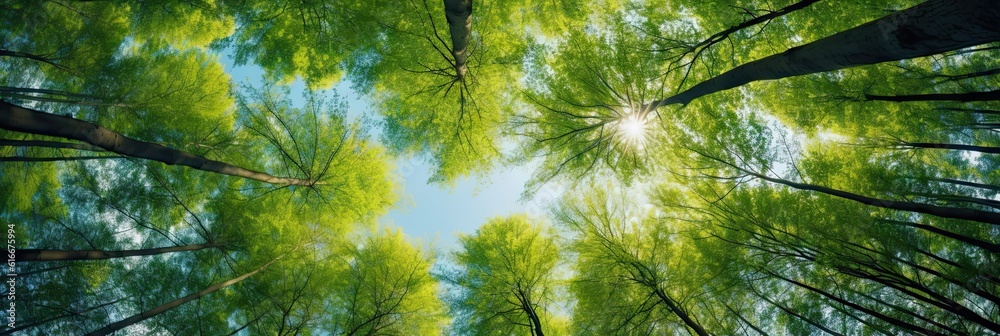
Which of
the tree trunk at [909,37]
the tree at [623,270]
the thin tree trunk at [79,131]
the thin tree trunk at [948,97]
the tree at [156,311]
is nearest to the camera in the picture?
the tree trunk at [909,37]

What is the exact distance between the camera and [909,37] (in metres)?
2.19

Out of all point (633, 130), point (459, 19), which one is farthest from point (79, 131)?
point (633, 130)

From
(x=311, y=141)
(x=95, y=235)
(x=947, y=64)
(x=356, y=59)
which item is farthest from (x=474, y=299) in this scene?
(x=947, y=64)

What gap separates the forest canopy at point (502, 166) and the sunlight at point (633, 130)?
0.20 ft

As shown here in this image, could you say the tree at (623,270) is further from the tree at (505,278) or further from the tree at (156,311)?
the tree at (156,311)

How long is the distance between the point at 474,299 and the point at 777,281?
6097 mm

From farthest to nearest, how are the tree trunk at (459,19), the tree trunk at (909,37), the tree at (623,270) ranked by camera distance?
the tree at (623,270)
the tree trunk at (459,19)
the tree trunk at (909,37)

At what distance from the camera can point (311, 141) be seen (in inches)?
348

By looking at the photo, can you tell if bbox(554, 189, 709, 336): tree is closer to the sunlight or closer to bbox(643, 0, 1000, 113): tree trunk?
the sunlight

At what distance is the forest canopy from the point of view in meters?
6.48

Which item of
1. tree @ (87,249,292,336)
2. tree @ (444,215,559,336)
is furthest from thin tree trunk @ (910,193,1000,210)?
tree @ (87,249,292,336)

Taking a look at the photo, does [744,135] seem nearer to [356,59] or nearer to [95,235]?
[356,59]

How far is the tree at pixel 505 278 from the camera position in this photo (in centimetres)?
910

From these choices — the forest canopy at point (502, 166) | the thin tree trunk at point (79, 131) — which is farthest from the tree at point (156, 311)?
the thin tree trunk at point (79, 131)
